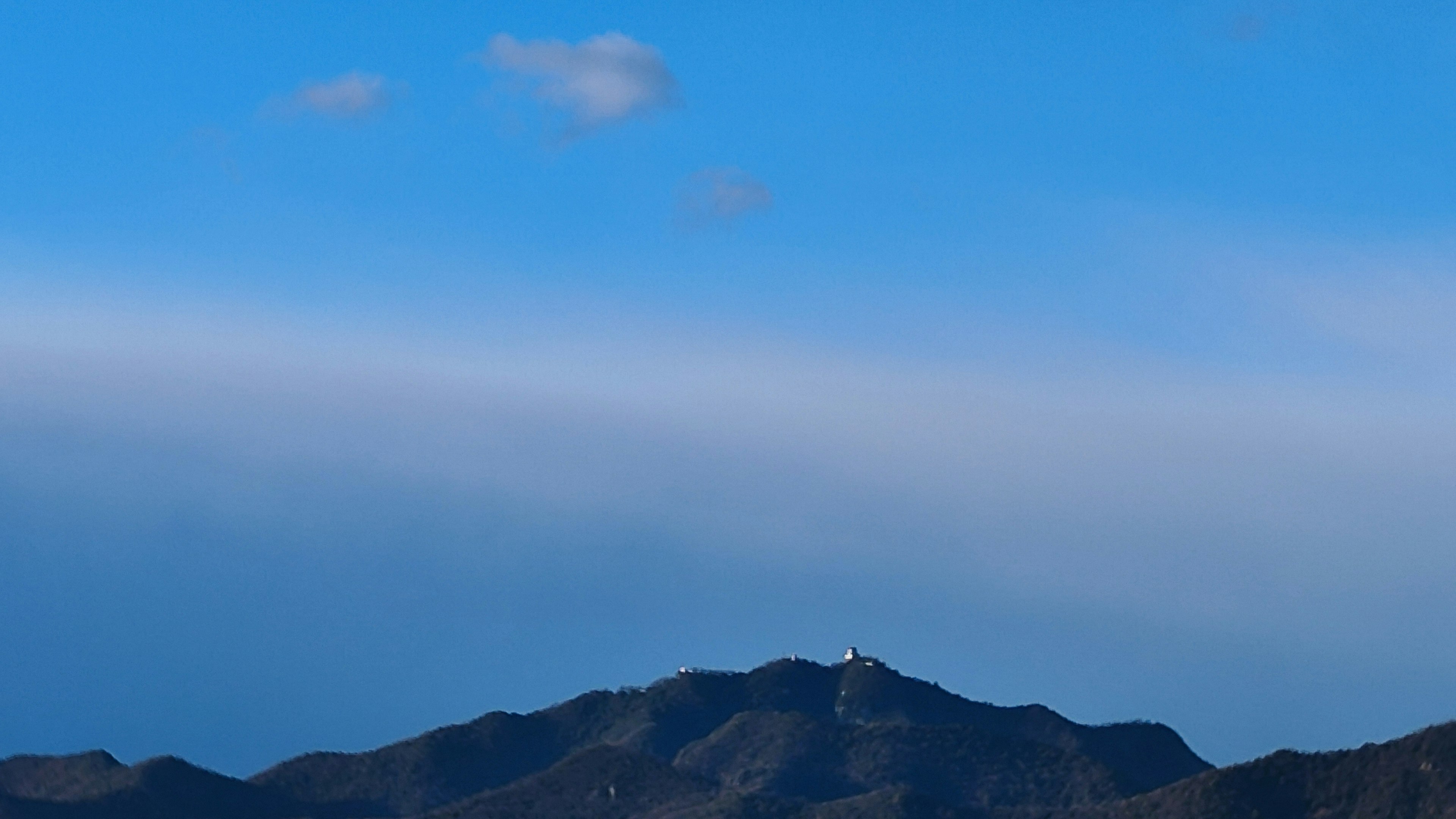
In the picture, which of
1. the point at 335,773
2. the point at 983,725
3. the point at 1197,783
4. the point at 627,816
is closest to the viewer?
the point at 1197,783

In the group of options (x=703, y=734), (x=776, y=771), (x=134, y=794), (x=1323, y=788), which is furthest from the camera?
(x=703, y=734)

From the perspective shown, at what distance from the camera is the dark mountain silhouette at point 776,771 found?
7412cm

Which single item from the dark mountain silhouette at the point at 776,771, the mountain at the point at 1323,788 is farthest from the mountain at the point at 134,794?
the mountain at the point at 1323,788

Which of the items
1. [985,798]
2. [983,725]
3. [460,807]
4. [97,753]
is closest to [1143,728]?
[983,725]

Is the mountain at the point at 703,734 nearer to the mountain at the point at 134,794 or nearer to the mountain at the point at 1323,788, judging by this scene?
the mountain at the point at 134,794

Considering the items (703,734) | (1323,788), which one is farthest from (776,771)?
(1323,788)

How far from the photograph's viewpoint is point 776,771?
98125 mm

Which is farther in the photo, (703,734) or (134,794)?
(703,734)

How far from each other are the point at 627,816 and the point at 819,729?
19881 millimetres

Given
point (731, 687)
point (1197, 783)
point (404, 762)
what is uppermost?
point (731, 687)

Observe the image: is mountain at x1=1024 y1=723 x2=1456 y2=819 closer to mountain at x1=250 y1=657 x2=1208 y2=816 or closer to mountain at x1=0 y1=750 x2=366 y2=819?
mountain at x1=250 y1=657 x2=1208 y2=816

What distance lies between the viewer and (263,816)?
94.9m

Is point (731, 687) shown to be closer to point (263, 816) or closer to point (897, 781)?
point (897, 781)

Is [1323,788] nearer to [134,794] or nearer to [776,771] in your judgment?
[776,771]
